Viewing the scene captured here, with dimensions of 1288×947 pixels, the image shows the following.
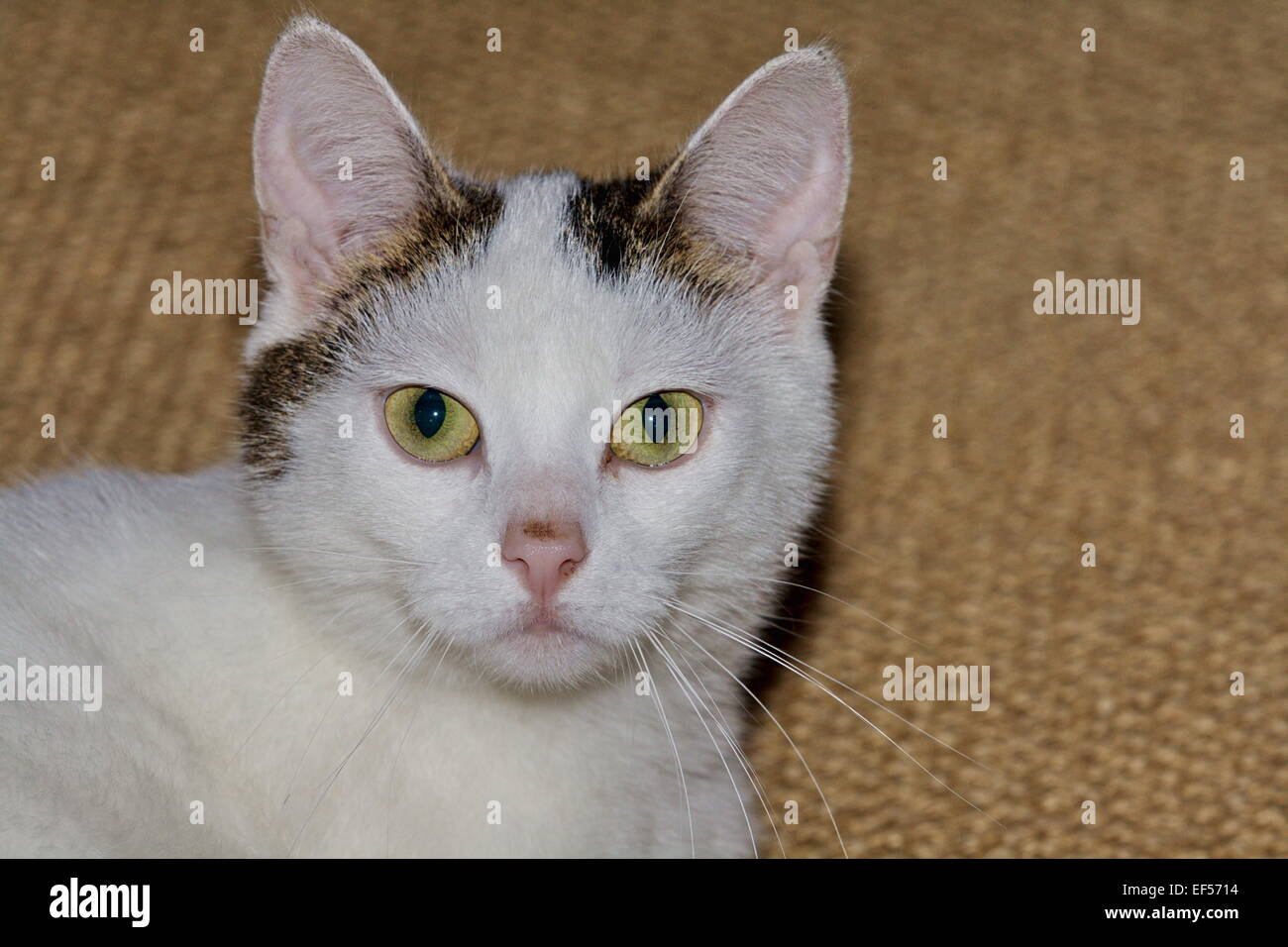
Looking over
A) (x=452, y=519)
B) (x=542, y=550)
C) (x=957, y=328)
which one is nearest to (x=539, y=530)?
(x=542, y=550)

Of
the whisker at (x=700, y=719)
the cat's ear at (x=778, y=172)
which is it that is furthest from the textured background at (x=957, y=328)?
the cat's ear at (x=778, y=172)

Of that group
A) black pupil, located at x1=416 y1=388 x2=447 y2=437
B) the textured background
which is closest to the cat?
black pupil, located at x1=416 y1=388 x2=447 y2=437

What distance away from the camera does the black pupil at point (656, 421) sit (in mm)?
1814

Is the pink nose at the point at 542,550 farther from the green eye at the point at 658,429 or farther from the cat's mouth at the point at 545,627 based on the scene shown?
the green eye at the point at 658,429

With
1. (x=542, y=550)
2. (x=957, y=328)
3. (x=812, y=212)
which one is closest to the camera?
(x=542, y=550)

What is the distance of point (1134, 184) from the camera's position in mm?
3340

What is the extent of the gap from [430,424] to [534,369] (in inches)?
6.6

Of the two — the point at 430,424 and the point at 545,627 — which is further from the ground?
the point at 430,424

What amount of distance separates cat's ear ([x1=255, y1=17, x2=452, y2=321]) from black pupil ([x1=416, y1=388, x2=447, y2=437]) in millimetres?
307

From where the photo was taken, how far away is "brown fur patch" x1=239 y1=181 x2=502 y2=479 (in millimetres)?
1903

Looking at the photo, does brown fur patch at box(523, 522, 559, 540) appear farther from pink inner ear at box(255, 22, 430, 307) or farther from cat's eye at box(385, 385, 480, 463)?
pink inner ear at box(255, 22, 430, 307)

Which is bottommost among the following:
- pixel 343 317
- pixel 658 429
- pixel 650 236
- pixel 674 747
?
pixel 674 747

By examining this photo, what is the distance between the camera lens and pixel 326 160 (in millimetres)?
1923

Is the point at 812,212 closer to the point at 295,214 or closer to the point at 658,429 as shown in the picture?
the point at 658,429
